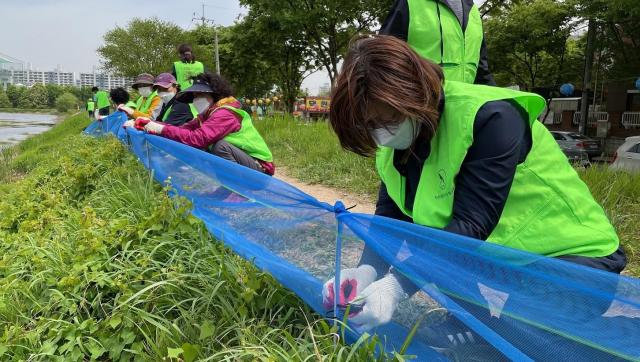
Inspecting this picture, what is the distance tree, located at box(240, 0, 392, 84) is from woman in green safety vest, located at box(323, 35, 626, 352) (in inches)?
503

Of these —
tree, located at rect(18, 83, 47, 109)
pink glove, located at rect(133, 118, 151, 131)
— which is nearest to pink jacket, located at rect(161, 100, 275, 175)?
pink glove, located at rect(133, 118, 151, 131)

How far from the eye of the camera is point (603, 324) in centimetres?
101

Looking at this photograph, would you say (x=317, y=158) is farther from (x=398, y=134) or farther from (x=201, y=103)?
(x=398, y=134)

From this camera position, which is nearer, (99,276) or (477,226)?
(477,226)

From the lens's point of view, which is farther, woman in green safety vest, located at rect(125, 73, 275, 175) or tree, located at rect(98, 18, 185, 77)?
tree, located at rect(98, 18, 185, 77)

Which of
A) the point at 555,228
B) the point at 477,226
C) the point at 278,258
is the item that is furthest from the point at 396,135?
the point at 278,258

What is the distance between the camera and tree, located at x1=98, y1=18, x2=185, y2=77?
Result: 2658cm

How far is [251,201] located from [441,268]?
1.06 metres

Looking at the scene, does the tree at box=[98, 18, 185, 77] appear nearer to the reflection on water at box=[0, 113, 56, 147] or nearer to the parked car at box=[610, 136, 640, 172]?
the reflection on water at box=[0, 113, 56, 147]

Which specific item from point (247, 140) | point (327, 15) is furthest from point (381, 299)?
point (327, 15)

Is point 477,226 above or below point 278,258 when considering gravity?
above

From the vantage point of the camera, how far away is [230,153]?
384cm

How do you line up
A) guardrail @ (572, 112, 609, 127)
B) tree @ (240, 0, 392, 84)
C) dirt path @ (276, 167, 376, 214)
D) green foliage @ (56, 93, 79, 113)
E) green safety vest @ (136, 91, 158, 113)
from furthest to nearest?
green foliage @ (56, 93, 79, 113)
guardrail @ (572, 112, 609, 127)
tree @ (240, 0, 392, 84)
green safety vest @ (136, 91, 158, 113)
dirt path @ (276, 167, 376, 214)

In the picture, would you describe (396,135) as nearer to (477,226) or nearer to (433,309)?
(477,226)
